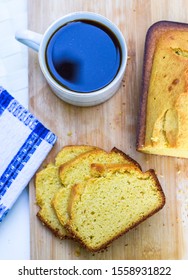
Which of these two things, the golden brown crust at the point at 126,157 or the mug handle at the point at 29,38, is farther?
the golden brown crust at the point at 126,157

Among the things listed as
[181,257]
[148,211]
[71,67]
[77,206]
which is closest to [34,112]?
[71,67]

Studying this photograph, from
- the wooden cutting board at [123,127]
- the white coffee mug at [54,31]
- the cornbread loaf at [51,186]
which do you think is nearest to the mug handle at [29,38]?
the white coffee mug at [54,31]

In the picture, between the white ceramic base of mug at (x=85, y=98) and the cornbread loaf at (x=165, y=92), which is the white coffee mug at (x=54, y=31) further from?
the cornbread loaf at (x=165, y=92)

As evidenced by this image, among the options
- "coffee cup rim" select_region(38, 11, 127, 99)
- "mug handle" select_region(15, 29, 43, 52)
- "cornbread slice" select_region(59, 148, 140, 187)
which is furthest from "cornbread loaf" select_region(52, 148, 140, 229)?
"mug handle" select_region(15, 29, 43, 52)

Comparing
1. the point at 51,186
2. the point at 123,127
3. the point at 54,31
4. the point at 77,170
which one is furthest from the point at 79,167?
the point at 54,31

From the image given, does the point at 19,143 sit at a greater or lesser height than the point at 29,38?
lesser

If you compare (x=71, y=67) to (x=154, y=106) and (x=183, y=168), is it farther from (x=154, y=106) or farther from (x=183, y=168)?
(x=183, y=168)

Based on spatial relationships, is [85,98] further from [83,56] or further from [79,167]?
[79,167]

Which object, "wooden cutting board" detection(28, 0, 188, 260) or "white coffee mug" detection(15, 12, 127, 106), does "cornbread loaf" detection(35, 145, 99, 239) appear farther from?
"white coffee mug" detection(15, 12, 127, 106)
